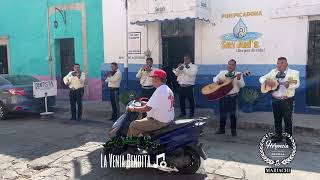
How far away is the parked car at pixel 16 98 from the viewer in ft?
34.4

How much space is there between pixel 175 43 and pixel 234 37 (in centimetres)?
206

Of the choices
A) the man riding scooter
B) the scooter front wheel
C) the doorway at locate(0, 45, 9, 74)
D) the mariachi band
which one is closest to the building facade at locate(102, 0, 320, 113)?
the mariachi band

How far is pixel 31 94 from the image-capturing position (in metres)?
10.7

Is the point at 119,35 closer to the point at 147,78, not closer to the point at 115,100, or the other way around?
the point at 115,100

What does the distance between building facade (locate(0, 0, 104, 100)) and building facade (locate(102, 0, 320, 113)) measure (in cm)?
191

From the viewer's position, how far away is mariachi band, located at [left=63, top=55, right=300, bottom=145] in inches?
259

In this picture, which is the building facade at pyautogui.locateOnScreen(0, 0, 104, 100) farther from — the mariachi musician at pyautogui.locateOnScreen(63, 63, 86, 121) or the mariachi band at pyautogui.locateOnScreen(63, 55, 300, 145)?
the mariachi band at pyautogui.locateOnScreen(63, 55, 300, 145)

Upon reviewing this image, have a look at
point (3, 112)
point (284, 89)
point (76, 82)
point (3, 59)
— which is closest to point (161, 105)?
point (284, 89)

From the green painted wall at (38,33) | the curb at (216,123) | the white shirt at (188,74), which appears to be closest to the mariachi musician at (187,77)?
the white shirt at (188,74)

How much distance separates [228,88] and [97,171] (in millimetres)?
3359

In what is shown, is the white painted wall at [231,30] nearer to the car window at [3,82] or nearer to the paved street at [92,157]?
the paved street at [92,157]

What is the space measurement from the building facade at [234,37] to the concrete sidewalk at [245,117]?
1.86 feet

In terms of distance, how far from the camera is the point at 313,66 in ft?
29.8

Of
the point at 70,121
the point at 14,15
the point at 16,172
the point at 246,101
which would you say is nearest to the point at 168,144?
the point at 16,172
